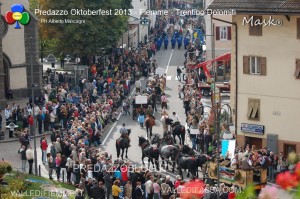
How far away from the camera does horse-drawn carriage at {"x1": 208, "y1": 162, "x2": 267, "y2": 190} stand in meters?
31.4

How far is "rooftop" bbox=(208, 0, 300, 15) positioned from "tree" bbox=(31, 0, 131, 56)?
1046 inches

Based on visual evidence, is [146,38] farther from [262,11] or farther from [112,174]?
[112,174]

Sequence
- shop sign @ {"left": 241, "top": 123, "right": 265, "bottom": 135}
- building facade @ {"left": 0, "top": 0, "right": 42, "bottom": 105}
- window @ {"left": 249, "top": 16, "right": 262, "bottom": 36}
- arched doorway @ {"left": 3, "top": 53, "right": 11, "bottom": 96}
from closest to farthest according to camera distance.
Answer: window @ {"left": 249, "top": 16, "right": 262, "bottom": 36}
shop sign @ {"left": 241, "top": 123, "right": 265, "bottom": 135}
building facade @ {"left": 0, "top": 0, "right": 42, "bottom": 105}
arched doorway @ {"left": 3, "top": 53, "right": 11, "bottom": 96}

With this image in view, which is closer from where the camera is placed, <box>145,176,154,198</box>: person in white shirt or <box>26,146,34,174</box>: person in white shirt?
<box>145,176,154,198</box>: person in white shirt

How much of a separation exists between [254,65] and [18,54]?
70.0 ft

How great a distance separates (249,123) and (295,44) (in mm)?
4536

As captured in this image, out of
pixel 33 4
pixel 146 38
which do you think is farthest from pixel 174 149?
pixel 146 38

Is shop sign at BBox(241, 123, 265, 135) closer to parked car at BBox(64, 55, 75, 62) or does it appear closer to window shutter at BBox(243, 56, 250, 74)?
window shutter at BBox(243, 56, 250, 74)

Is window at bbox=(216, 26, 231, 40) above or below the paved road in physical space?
above

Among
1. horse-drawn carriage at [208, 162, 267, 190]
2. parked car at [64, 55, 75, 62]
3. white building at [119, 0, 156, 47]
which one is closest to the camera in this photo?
horse-drawn carriage at [208, 162, 267, 190]

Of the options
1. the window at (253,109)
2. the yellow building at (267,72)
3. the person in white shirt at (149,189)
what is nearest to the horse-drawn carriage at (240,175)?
the person in white shirt at (149,189)

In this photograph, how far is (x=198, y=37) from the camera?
3226 inches

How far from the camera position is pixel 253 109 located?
3994 centimetres

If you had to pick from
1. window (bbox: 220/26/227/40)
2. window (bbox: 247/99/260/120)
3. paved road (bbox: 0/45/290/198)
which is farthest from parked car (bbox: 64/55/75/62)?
window (bbox: 247/99/260/120)
